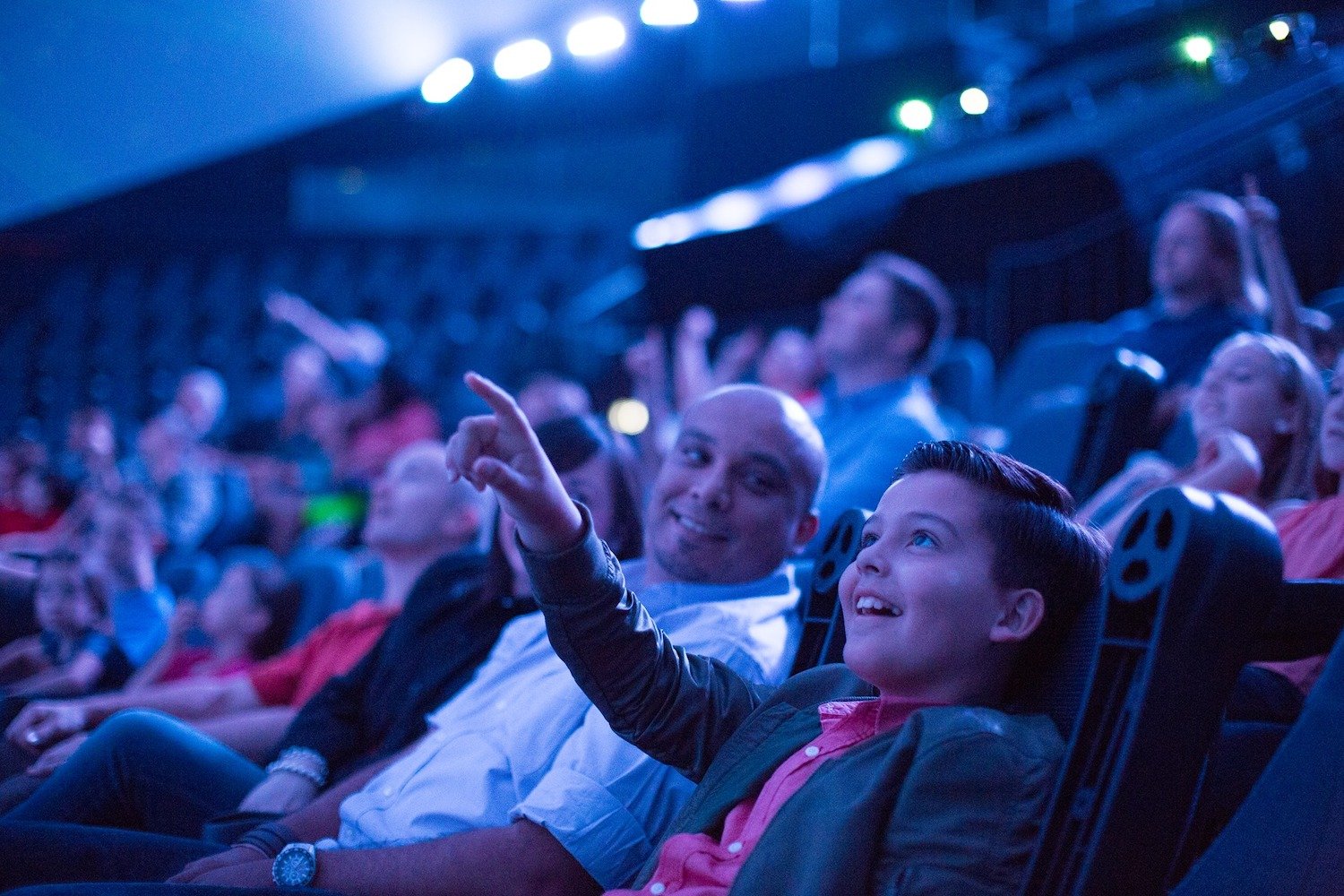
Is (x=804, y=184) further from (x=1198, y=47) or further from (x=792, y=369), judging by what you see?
(x=792, y=369)

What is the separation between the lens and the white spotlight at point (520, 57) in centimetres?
354

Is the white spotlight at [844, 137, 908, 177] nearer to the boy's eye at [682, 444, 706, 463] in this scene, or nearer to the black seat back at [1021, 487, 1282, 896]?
the boy's eye at [682, 444, 706, 463]

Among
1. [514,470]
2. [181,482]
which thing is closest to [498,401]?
[514,470]

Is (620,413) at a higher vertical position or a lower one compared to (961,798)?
higher

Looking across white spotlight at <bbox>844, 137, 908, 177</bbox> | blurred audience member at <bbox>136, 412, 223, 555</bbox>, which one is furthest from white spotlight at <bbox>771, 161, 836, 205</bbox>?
blurred audience member at <bbox>136, 412, 223, 555</bbox>

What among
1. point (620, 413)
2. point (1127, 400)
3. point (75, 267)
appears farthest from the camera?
point (75, 267)

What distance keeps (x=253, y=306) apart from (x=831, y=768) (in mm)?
7653

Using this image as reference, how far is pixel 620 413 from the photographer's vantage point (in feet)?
16.7

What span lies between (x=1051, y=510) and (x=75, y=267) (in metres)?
8.40

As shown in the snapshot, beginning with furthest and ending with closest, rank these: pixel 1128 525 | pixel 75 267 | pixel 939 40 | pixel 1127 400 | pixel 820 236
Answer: pixel 75 267 → pixel 939 40 → pixel 820 236 → pixel 1127 400 → pixel 1128 525

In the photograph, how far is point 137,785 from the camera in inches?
62.1

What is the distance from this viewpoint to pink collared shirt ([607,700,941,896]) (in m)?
0.97

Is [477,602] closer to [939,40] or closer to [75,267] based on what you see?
[939,40]

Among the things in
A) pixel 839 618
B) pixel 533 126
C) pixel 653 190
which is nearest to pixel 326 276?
pixel 533 126
